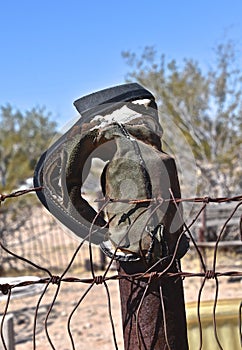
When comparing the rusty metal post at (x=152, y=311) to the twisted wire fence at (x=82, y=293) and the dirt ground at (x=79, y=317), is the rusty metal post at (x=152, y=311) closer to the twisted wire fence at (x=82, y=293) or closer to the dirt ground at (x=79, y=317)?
the twisted wire fence at (x=82, y=293)

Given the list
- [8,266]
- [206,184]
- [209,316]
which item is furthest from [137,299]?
[206,184]

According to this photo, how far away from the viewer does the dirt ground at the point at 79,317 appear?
4.96m

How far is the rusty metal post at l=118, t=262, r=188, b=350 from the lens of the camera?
57.0 inches

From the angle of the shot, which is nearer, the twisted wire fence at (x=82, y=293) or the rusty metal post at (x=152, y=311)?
the rusty metal post at (x=152, y=311)

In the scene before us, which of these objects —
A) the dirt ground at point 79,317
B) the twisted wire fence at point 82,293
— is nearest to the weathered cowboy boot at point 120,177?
the twisted wire fence at point 82,293

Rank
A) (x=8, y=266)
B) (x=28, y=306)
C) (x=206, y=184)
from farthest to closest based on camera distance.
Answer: (x=206, y=184) → (x=8, y=266) → (x=28, y=306)

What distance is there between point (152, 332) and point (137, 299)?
0.08m

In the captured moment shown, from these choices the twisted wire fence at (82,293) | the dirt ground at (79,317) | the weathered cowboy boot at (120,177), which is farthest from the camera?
the dirt ground at (79,317)

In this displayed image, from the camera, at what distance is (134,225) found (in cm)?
142

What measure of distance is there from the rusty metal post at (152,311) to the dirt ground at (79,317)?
10.0 feet

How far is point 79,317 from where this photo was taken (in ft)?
18.9

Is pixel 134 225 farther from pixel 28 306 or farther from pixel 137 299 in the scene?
pixel 28 306

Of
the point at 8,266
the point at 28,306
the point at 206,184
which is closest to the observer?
the point at 28,306

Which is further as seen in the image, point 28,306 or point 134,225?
point 28,306
